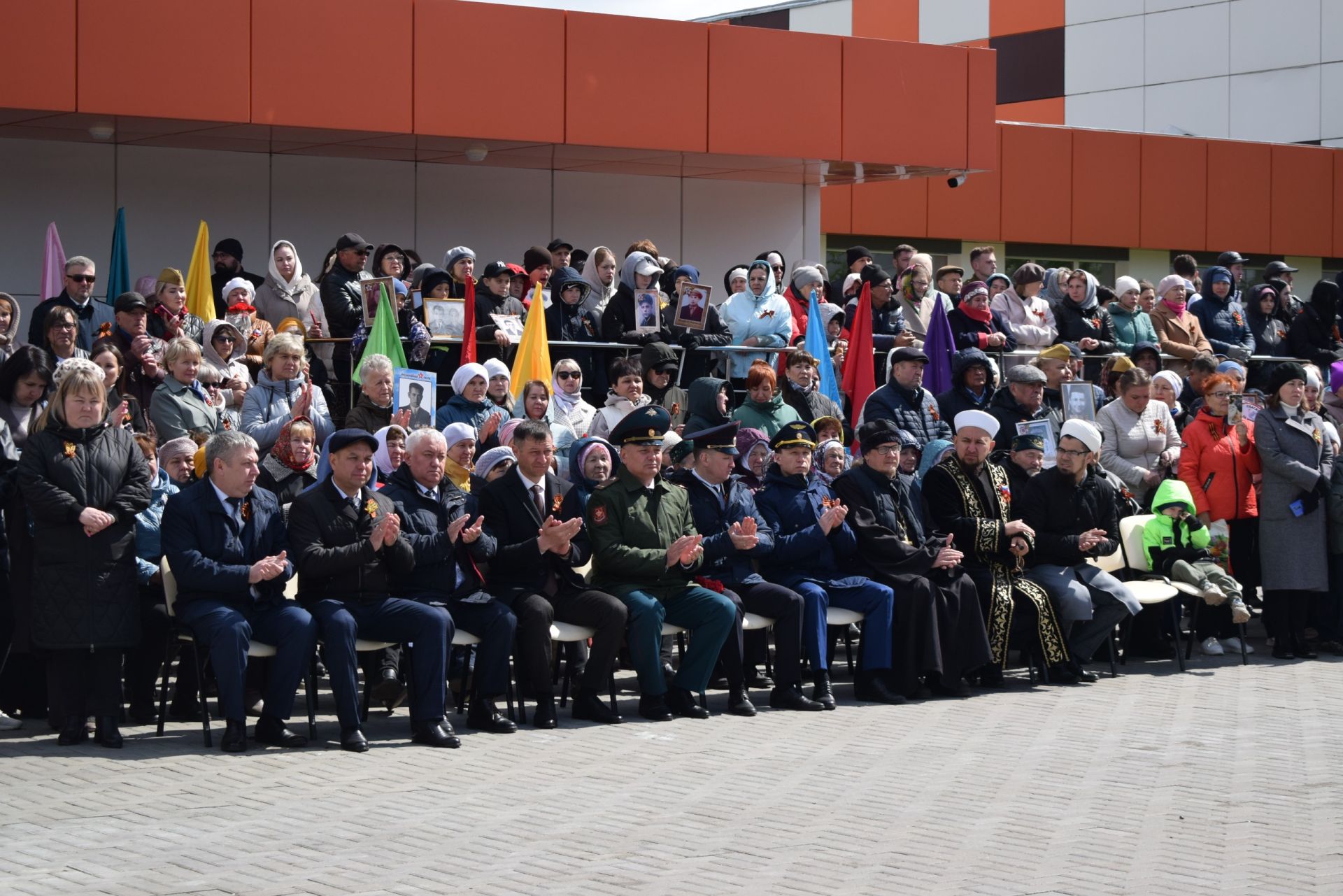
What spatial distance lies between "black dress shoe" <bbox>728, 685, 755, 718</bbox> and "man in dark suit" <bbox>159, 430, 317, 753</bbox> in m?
2.66

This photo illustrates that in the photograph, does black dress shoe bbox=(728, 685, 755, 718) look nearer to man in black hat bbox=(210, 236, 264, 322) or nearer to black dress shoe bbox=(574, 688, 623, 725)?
black dress shoe bbox=(574, 688, 623, 725)

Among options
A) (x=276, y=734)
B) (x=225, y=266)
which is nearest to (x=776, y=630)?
(x=276, y=734)

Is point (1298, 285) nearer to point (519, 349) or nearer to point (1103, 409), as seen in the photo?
point (1103, 409)

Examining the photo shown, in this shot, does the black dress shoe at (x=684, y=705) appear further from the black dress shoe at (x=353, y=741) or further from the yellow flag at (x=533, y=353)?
the yellow flag at (x=533, y=353)

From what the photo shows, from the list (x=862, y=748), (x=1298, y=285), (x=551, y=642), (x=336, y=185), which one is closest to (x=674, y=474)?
(x=551, y=642)

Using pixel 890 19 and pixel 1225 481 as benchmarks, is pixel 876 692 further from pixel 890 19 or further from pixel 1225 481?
pixel 890 19

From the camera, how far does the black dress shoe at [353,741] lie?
9133mm

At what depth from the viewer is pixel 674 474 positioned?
36.7ft

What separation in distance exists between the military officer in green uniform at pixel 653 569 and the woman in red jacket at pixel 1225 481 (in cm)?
470

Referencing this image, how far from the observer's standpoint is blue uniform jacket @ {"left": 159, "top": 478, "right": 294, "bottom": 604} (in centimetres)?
914

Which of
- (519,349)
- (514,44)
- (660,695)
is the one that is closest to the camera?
(660,695)

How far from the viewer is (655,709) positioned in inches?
405

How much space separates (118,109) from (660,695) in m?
7.86

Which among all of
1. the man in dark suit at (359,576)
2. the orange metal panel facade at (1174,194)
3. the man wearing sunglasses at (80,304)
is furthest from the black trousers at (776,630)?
the orange metal panel facade at (1174,194)
